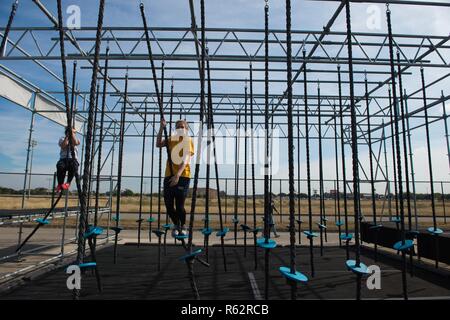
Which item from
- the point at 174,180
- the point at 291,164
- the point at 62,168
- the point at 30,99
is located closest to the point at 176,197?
the point at 174,180

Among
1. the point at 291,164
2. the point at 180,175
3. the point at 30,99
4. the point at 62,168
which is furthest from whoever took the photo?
the point at 30,99

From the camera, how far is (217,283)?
407 centimetres

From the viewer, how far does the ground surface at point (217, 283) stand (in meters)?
3.58

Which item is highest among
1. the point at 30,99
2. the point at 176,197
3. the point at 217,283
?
the point at 30,99

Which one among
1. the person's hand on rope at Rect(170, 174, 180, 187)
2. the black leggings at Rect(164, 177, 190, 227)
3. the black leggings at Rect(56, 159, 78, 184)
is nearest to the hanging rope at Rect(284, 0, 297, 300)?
the person's hand on rope at Rect(170, 174, 180, 187)

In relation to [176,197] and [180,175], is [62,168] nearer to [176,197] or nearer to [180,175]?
[176,197]

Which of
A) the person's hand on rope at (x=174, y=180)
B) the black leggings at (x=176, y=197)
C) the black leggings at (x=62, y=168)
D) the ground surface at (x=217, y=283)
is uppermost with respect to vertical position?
the black leggings at (x=62, y=168)

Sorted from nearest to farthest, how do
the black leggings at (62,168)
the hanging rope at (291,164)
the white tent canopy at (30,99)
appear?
the hanging rope at (291,164) < the black leggings at (62,168) < the white tent canopy at (30,99)

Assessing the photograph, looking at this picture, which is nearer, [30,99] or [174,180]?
[174,180]

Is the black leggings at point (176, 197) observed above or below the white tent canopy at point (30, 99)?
below

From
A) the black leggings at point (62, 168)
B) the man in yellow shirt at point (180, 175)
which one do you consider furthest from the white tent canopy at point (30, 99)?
the man in yellow shirt at point (180, 175)

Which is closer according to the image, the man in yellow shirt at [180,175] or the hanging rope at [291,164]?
the hanging rope at [291,164]

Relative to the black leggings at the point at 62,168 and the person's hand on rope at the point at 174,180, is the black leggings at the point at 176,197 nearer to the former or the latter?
the person's hand on rope at the point at 174,180
